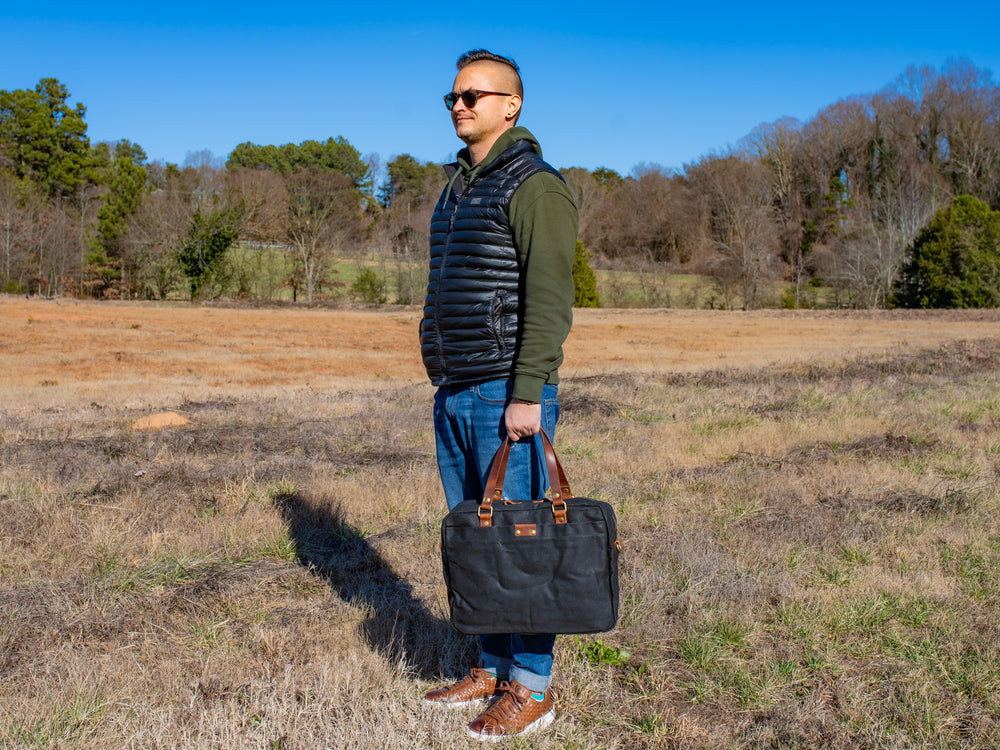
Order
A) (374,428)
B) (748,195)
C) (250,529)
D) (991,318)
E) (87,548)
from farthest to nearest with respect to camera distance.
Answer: (748,195) → (991,318) → (374,428) → (250,529) → (87,548)

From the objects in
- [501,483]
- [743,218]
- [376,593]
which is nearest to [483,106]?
[501,483]

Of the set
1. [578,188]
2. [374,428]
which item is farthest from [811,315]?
[374,428]

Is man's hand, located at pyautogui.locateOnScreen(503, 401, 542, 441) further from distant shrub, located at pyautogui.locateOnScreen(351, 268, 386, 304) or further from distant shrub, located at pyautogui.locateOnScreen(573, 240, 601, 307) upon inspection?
distant shrub, located at pyautogui.locateOnScreen(351, 268, 386, 304)

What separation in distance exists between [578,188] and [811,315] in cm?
3156

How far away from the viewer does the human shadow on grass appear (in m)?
3.23

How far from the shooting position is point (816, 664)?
10.1 feet

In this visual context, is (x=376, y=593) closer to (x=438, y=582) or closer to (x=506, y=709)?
(x=438, y=582)

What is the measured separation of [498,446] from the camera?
2.70 metres

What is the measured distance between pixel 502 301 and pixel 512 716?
1.40m

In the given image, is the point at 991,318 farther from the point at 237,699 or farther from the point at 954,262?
the point at 237,699

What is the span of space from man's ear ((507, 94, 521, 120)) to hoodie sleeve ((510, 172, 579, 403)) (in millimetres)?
291

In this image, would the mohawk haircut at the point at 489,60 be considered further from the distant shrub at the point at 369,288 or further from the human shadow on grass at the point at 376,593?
the distant shrub at the point at 369,288

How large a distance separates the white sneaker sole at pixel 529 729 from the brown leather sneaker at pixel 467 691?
0.17 metres

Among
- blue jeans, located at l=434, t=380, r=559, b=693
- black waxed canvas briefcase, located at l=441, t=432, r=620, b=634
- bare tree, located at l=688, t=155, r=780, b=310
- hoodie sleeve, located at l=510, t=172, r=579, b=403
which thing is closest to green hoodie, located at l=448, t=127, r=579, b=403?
hoodie sleeve, located at l=510, t=172, r=579, b=403
